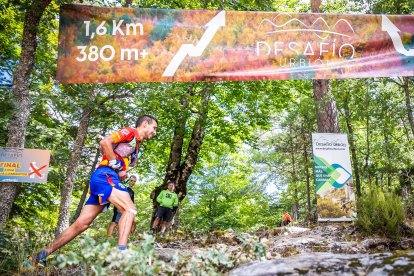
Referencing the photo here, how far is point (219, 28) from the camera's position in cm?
572

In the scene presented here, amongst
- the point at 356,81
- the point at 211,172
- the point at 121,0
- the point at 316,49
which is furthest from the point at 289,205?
the point at 316,49

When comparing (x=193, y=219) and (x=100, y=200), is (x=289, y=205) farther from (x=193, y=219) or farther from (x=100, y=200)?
(x=100, y=200)

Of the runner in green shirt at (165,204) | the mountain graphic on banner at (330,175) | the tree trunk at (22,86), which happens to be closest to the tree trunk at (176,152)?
the runner in green shirt at (165,204)

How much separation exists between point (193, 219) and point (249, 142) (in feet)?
30.5

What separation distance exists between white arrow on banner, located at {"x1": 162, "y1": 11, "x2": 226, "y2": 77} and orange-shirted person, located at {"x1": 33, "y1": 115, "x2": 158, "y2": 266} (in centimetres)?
142

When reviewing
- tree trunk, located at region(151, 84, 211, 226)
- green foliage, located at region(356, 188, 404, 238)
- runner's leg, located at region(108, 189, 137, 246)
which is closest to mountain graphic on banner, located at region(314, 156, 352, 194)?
green foliage, located at region(356, 188, 404, 238)

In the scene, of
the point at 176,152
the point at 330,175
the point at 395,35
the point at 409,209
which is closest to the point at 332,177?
the point at 330,175

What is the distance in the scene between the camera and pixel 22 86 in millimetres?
4809

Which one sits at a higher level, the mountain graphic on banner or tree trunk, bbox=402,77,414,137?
tree trunk, bbox=402,77,414,137

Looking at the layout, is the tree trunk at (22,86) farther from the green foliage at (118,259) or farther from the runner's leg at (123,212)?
the green foliage at (118,259)

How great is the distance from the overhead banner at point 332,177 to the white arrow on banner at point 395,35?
3.93 m

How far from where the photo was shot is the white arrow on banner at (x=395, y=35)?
596cm

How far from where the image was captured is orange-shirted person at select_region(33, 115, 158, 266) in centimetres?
401

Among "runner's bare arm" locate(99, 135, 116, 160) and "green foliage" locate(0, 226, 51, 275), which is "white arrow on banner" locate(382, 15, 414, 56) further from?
"green foliage" locate(0, 226, 51, 275)
